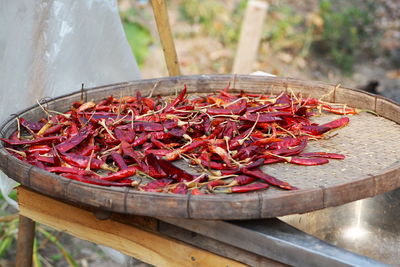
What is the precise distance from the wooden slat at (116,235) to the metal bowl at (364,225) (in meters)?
0.93

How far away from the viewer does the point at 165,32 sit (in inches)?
136

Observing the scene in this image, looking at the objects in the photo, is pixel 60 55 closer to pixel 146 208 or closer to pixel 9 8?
pixel 9 8

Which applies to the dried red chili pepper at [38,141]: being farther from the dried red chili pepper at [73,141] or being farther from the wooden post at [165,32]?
the wooden post at [165,32]

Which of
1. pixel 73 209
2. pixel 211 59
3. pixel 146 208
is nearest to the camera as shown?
pixel 146 208

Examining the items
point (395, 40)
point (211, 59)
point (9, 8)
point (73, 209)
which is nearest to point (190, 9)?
point (211, 59)

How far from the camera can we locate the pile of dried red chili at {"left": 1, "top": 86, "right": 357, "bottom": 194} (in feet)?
6.85

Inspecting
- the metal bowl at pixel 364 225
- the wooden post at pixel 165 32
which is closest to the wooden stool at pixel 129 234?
the metal bowl at pixel 364 225

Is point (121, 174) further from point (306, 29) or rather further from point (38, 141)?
point (306, 29)

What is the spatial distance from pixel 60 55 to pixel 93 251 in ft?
5.56

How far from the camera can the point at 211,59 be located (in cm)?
692

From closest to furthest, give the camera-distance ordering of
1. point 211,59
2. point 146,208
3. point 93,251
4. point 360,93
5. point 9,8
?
1. point 146,208
2. point 360,93
3. point 9,8
4. point 93,251
5. point 211,59

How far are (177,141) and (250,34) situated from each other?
2963 mm

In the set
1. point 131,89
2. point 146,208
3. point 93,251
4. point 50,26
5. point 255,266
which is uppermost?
point 50,26

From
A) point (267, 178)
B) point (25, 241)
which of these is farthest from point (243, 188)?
point (25, 241)
